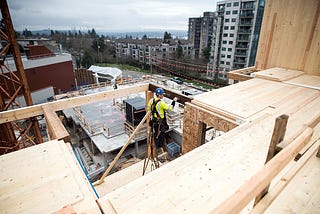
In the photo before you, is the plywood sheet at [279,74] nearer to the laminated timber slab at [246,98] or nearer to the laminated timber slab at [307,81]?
the laminated timber slab at [307,81]

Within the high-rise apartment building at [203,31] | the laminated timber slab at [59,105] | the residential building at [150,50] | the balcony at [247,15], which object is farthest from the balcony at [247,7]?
the laminated timber slab at [59,105]

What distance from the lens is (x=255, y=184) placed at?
1055 mm

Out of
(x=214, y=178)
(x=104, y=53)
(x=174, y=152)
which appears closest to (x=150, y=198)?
(x=214, y=178)

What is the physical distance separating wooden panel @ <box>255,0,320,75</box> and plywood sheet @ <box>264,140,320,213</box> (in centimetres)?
503

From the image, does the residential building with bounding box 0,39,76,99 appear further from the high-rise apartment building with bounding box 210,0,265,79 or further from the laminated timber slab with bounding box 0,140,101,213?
the high-rise apartment building with bounding box 210,0,265,79

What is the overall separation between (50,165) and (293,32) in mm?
7776

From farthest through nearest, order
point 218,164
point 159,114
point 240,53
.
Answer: point 240,53
point 159,114
point 218,164

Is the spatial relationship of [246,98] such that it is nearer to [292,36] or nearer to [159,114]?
[159,114]

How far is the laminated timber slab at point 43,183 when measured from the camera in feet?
6.04

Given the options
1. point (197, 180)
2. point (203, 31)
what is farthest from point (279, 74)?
point (203, 31)

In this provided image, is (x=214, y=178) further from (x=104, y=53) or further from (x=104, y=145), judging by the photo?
(x=104, y=53)

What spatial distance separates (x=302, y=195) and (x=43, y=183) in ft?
10.4

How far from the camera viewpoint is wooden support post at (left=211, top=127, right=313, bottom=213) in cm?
96

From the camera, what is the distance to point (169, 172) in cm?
228
